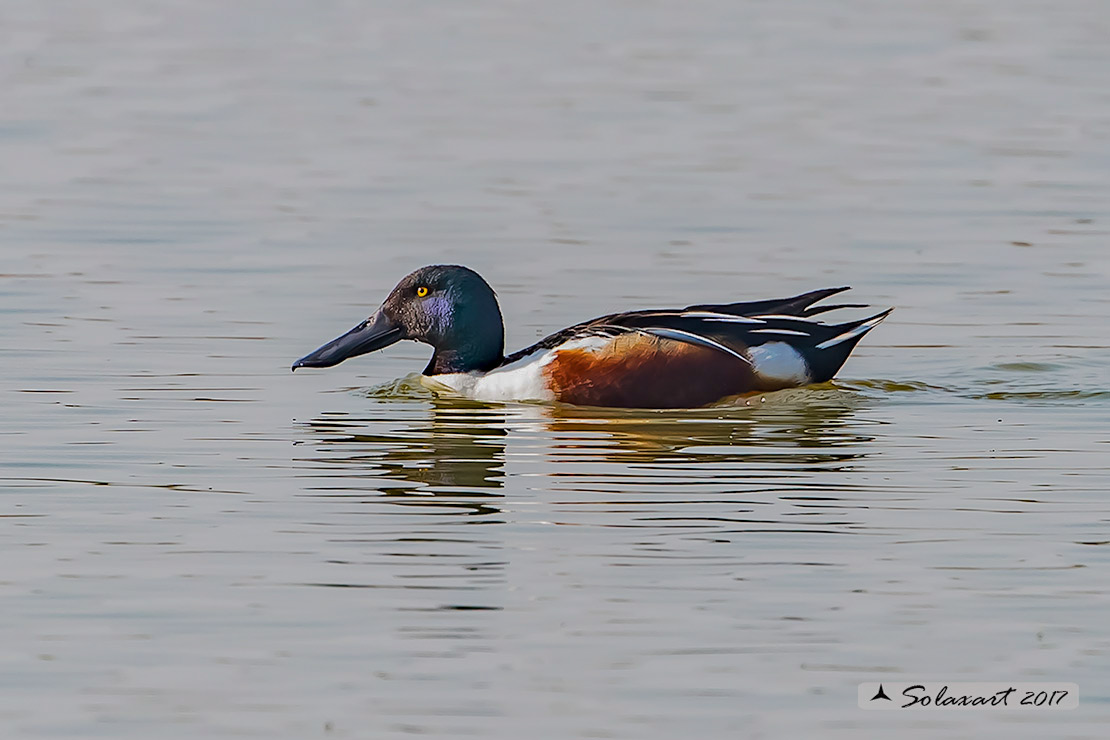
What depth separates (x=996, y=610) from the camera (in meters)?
6.93

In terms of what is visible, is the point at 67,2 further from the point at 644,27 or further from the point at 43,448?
the point at 43,448

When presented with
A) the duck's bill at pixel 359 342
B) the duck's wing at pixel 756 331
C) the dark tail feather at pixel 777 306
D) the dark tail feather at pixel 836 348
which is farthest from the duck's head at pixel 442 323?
the dark tail feather at pixel 836 348

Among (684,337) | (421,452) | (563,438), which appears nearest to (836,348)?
(684,337)

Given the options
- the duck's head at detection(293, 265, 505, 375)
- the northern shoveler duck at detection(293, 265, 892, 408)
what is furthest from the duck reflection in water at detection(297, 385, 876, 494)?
the duck's head at detection(293, 265, 505, 375)

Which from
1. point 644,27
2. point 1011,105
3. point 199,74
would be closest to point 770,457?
point 1011,105

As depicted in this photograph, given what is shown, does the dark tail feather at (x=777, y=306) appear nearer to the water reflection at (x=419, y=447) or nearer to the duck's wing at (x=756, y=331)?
the duck's wing at (x=756, y=331)

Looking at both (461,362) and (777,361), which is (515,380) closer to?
(461,362)

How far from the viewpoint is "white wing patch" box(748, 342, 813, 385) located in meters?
11.4

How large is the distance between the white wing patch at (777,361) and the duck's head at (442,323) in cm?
142

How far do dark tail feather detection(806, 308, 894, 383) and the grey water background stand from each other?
0.13 m

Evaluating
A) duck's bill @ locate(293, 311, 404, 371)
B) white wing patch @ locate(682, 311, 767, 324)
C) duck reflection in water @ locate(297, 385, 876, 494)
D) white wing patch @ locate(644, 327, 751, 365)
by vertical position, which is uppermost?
white wing patch @ locate(682, 311, 767, 324)

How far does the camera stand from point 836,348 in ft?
37.6

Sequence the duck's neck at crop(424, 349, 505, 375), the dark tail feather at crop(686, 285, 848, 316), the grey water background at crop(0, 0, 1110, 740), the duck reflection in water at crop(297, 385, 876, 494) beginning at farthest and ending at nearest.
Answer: the duck's neck at crop(424, 349, 505, 375) < the dark tail feather at crop(686, 285, 848, 316) < the duck reflection in water at crop(297, 385, 876, 494) < the grey water background at crop(0, 0, 1110, 740)

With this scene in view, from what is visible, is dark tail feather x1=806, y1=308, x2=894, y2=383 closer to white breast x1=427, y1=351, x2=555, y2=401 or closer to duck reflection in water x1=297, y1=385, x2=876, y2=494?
duck reflection in water x1=297, y1=385, x2=876, y2=494
